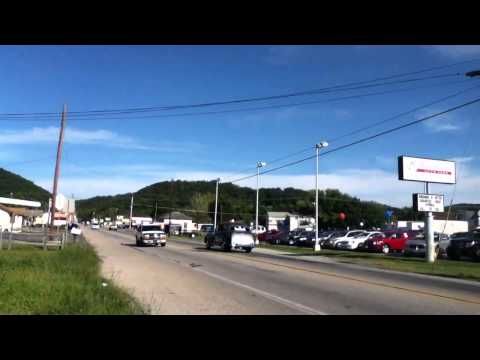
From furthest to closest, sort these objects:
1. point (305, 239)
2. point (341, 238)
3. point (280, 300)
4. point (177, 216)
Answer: point (177, 216) < point (305, 239) < point (341, 238) < point (280, 300)

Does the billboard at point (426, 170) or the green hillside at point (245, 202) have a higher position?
the green hillside at point (245, 202)

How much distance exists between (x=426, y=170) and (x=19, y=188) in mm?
97975

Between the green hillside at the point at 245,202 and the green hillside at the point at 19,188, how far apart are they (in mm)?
26748

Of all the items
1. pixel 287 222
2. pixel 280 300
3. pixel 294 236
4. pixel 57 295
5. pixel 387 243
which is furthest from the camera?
pixel 287 222

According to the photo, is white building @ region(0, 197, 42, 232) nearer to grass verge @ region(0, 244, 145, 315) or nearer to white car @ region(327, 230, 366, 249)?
grass verge @ region(0, 244, 145, 315)

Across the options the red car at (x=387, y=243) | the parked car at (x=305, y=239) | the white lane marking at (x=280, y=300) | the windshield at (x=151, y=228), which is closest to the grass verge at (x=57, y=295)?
the white lane marking at (x=280, y=300)

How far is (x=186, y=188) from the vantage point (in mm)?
145750

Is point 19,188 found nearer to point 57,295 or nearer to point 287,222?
point 287,222

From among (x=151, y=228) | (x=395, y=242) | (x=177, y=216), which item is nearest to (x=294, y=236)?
(x=395, y=242)

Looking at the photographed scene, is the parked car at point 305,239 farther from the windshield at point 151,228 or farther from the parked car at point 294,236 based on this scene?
the windshield at point 151,228

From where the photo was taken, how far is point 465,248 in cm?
2983

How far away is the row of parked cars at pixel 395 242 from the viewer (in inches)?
1188
